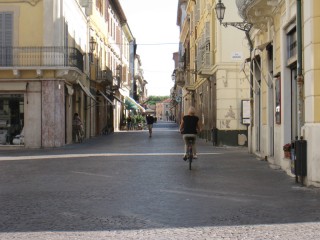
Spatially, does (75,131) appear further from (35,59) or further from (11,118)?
(35,59)

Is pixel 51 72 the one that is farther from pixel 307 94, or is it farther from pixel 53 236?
pixel 53 236

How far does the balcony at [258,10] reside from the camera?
557 inches

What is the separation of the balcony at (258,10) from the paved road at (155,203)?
4.13 metres

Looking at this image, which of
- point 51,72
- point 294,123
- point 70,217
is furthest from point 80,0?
point 70,217

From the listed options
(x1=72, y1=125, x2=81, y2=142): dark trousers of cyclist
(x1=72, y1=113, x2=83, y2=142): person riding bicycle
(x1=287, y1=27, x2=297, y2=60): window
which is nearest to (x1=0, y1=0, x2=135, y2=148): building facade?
(x1=72, y1=113, x2=83, y2=142): person riding bicycle

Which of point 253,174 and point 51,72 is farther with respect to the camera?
point 51,72

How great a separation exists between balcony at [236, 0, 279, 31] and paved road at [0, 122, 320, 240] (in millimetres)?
4129

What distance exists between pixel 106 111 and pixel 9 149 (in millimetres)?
18980

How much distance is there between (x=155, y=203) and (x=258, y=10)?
787 centimetres

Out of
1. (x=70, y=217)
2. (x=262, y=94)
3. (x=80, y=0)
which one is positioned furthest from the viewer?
(x=80, y=0)

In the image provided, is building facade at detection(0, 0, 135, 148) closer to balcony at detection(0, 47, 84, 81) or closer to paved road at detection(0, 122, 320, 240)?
balcony at detection(0, 47, 84, 81)

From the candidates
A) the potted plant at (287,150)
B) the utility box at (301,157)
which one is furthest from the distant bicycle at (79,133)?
the utility box at (301,157)

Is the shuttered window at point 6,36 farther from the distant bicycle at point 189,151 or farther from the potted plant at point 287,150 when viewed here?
the potted plant at point 287,150

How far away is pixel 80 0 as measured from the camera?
98.8 ft
